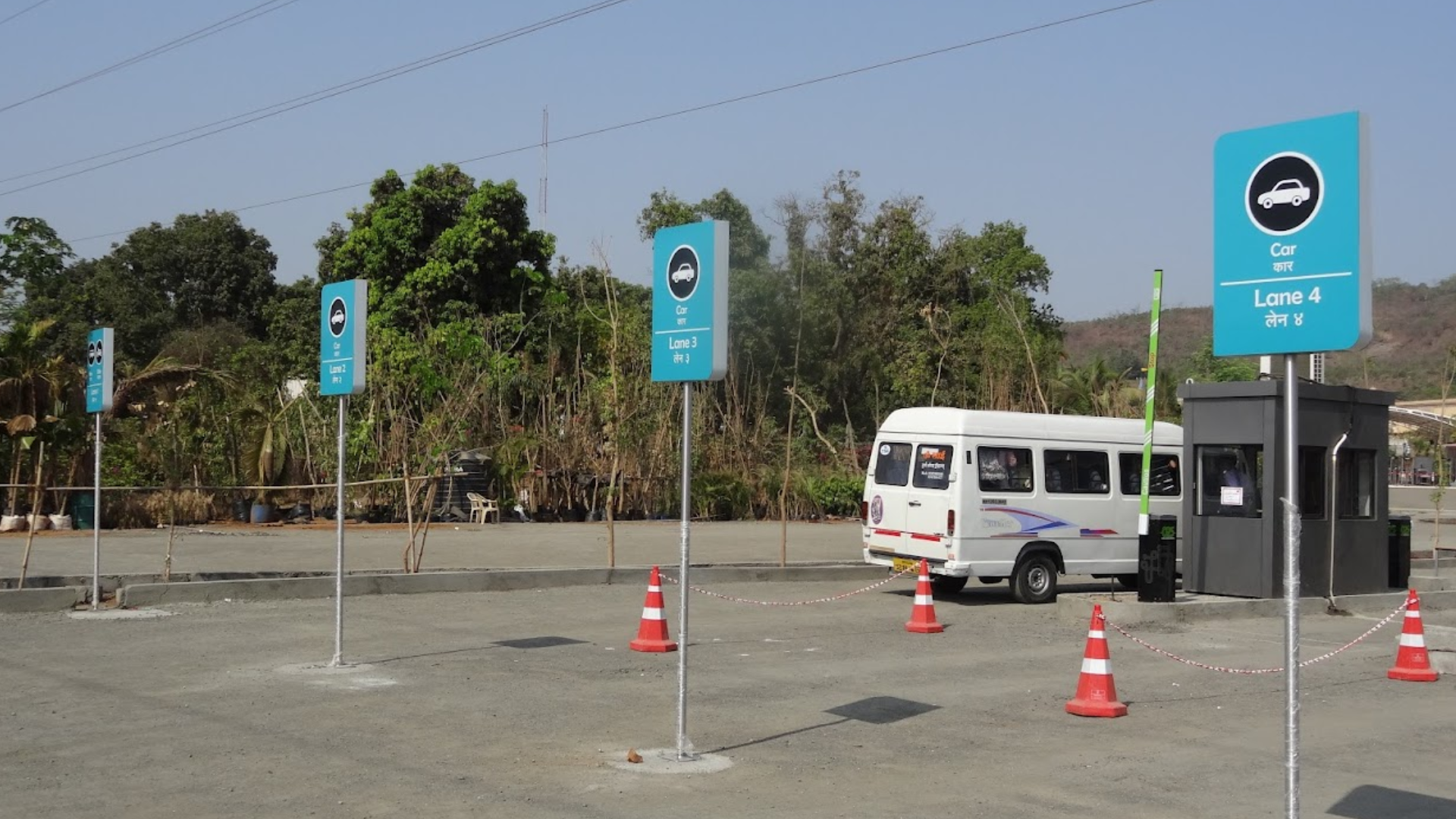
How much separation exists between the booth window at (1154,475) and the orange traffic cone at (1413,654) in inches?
254

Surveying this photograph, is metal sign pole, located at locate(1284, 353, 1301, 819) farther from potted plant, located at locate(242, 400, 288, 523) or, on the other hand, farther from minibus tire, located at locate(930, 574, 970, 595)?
potted plant, located at locate(242, 400, 288, 523)

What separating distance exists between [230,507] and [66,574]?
12.3m

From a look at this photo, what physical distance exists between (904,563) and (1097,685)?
26.2 ft

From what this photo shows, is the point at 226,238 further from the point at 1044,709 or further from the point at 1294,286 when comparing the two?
the point at 1294,286

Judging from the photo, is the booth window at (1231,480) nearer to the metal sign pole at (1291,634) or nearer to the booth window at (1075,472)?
the booth window at (1075,472)

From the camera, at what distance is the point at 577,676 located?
11680 millimetres

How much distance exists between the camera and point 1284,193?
569 cm

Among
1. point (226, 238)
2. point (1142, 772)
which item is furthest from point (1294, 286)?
point (226, 238)

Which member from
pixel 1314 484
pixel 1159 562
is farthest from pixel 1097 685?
pixel 1314 484

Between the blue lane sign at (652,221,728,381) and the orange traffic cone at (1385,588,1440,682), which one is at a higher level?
the blue lane sign at (652,221,728,381)

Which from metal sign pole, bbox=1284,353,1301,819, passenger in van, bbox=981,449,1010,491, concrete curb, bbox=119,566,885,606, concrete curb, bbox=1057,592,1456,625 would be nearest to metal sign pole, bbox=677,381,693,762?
metal sign pole, bbox=1284,353,1301,819

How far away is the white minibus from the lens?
58.7 ft

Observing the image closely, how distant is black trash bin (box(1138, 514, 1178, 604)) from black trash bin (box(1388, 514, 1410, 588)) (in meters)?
4.52

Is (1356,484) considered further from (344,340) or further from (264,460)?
(264,460)
